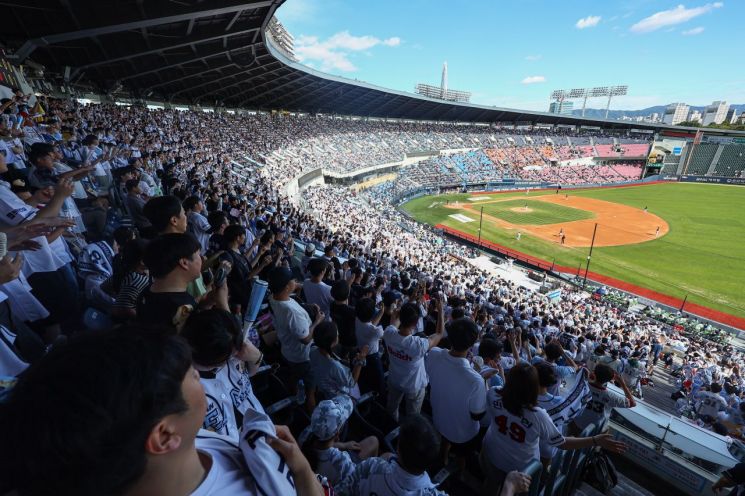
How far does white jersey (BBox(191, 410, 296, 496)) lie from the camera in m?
1.29

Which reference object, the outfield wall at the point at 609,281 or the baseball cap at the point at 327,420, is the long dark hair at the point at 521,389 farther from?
the outfield wall at the point at 609,281

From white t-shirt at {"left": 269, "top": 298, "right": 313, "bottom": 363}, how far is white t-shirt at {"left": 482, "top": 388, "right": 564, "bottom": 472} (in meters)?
2.04

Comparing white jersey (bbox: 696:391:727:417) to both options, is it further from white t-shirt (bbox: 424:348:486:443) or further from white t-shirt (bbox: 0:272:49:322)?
white t-shirt (bbox: 0:272:49:322)

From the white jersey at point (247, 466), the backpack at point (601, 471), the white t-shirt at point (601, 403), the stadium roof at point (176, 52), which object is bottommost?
the backpack at point (601, 471)

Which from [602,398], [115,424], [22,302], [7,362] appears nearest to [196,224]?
[22,302]

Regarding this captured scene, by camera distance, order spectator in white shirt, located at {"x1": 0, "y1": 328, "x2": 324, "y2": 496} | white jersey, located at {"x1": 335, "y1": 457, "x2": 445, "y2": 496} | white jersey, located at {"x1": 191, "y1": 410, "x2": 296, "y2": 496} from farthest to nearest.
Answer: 1. white jersey, located at {"x1": 335, "y1": 457, "x2": 445, "y2": 496}
2. white jersey, located at {"x1": 191, "y1": 410, "x2": 296, "y2": 496}
3. spectator in white shirt, located at {"x1": 0, "y1": 328, "x2": 324, "y2": 496}

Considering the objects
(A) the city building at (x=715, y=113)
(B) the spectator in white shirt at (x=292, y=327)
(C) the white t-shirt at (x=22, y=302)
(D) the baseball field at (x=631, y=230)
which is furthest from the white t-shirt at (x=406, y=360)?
(A) the city building at (x=715, y=113)

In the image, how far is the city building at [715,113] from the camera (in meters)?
163

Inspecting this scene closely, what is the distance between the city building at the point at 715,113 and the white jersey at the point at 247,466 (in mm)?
205415

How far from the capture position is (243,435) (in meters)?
1.45

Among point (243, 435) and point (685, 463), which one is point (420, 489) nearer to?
point (243, 435)

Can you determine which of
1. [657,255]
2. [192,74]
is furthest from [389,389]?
[657,255]

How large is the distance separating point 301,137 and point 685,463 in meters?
45.3

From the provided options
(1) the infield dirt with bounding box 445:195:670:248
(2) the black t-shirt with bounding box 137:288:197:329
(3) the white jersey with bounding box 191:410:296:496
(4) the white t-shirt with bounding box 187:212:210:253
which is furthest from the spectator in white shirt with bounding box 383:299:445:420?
(1) the infield dirt with bounding box 445:195:670:248
